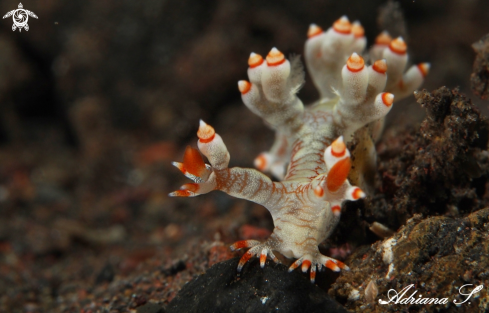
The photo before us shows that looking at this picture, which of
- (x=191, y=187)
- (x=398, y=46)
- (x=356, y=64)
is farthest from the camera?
(x=398, y=46)

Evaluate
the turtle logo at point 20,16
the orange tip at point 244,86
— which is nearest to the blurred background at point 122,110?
the turtle logo at point 20,16

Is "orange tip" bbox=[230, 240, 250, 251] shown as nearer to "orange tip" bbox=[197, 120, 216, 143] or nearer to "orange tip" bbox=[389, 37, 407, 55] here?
"orange tip" bbox=[197, 120, 216, 143]

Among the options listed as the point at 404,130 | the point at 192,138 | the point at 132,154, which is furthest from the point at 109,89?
the point at 404,130

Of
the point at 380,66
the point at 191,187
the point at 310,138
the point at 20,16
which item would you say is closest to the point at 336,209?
the point at 191,187

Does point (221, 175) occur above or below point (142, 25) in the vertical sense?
below

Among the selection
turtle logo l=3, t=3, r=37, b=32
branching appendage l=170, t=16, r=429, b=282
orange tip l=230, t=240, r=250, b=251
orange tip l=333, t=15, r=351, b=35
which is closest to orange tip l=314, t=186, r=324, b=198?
branching appendage l=170, t=16, r=429, b=282

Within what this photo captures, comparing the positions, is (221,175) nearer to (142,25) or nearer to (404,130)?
(404,130)

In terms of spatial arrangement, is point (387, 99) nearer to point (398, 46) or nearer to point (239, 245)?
point (398, 46)
